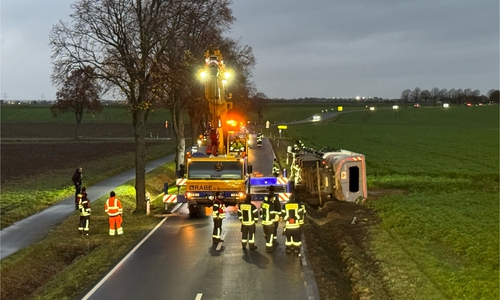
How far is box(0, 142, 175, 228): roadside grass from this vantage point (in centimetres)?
2371

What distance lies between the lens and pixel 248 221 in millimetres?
15625

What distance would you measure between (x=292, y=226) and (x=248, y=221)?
4.12ft

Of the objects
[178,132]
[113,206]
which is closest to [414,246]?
[113,206]

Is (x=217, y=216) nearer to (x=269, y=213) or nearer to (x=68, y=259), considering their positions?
(x=269, y=213)

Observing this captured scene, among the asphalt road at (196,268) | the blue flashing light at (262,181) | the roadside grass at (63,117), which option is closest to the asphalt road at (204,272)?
the asphalt road at (196,268)

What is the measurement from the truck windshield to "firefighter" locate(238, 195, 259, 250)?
17.0 feet

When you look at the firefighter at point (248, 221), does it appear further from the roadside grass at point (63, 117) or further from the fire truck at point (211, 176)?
the roadside grass at point (63, 117)

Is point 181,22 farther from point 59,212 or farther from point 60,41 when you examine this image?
point 59,212

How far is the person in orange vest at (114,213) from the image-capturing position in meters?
18.2

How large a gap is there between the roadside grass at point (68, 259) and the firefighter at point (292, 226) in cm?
467

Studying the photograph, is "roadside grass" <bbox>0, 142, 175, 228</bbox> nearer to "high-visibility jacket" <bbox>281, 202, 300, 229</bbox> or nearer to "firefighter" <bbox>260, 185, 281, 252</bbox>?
"firefighter" <bbox>260, 185, 281, 252</bbox>

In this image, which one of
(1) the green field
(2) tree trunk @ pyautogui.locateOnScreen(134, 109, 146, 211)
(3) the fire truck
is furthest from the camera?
(2) tree trunk @ pyautogui.locateOnScreen(134, 109, 146, 211)

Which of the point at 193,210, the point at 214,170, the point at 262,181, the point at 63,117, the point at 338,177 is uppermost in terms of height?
the point at 63,117

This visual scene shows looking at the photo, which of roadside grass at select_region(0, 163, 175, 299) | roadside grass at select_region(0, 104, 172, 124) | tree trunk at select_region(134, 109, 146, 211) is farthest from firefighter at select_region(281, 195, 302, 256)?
roadside grass at select_region(0, 104, 172, 124)
